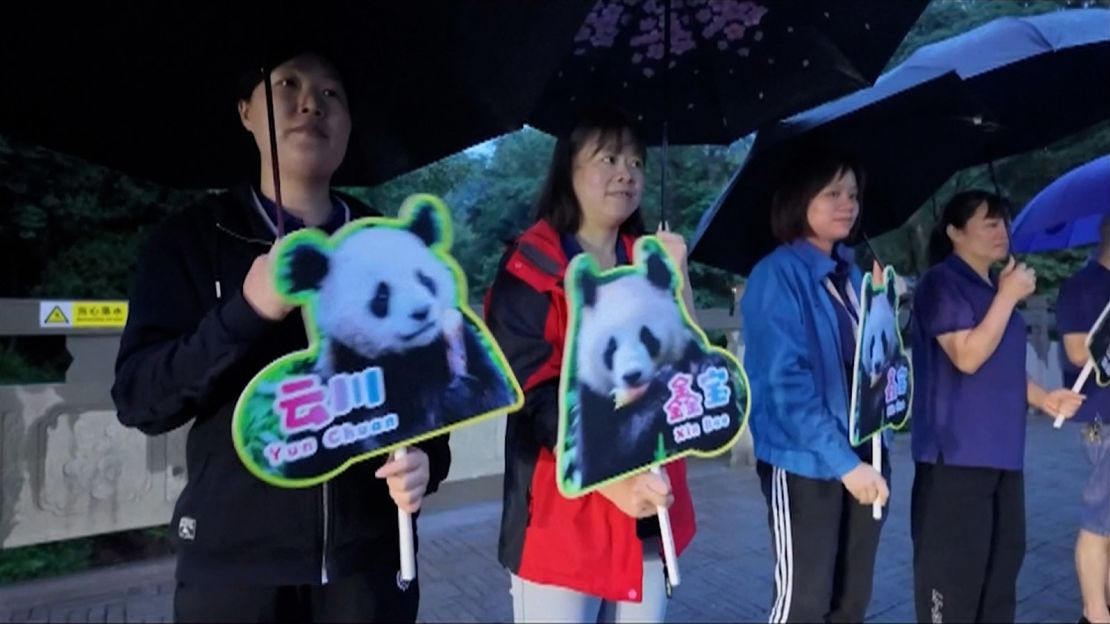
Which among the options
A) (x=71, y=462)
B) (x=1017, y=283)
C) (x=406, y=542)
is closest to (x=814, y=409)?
(x=1017, y=283)

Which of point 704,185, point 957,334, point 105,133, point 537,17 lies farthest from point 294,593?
point 704,185

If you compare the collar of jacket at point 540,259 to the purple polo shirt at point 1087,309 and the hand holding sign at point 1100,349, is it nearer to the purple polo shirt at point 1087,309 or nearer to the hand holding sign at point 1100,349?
the hand holding sign at point 1100,349

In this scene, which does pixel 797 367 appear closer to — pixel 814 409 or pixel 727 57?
pixel 814 409

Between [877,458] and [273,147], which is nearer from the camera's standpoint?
[273,147]

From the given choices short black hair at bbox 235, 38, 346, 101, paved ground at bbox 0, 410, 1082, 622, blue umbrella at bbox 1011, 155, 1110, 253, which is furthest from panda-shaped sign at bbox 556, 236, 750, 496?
paved ground at bbox 0, 410, 1082, 622

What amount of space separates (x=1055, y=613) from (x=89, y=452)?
5.17 metres

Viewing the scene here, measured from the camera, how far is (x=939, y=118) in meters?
2.79

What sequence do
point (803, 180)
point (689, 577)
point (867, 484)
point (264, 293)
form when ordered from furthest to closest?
point (689, 577), point (803, 180), point (867, 484), point (264, 293)

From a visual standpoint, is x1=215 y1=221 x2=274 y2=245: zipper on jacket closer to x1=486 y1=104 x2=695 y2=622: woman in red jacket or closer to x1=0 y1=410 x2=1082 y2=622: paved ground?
x1=486 y1=104 x2=695 y2=622: woman in red jacket

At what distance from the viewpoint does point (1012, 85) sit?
283 cm

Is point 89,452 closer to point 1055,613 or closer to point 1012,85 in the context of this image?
point 1012,85

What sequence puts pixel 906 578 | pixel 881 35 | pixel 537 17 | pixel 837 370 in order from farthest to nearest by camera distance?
1. pixel 906 578
2. pixel 881 35
3. pixel 837 370
4. pixel 537 17

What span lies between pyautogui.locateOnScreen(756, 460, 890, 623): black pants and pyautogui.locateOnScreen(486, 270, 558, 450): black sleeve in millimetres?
875

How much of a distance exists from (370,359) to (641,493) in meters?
0.65
